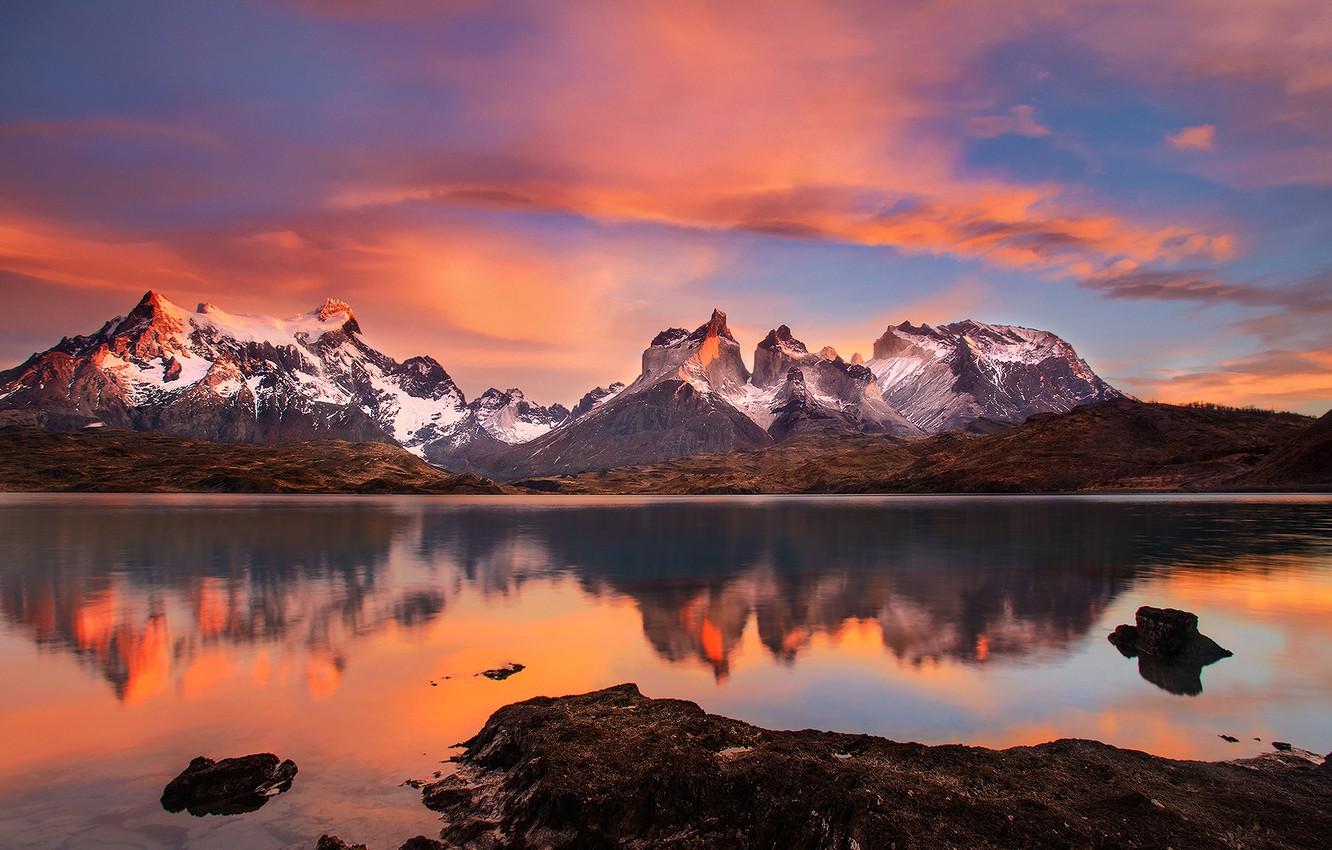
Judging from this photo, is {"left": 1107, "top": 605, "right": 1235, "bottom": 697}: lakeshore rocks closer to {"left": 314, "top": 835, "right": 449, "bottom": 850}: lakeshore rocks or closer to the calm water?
the calm water

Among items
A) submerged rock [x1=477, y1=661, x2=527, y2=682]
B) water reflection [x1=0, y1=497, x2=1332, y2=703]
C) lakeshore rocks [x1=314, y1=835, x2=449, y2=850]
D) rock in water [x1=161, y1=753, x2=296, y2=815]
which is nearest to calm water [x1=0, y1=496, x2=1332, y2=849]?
water reflection [x1=0, y1=497, x2=1332, y2=703]

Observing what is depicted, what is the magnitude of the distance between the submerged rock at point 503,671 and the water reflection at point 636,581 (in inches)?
231

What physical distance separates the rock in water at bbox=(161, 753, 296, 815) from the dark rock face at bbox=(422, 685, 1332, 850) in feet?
14.1

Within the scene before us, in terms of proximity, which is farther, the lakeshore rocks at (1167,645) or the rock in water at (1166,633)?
the rock in water at (1166,633)

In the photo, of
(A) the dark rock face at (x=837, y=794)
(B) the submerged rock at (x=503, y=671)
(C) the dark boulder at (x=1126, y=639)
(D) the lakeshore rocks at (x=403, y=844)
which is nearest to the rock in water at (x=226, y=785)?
(D) the lakeshore rocks at (x=403, y=844)

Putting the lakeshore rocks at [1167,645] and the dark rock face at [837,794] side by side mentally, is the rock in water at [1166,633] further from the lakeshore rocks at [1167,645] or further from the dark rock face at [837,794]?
the dark rock face at [837,794]

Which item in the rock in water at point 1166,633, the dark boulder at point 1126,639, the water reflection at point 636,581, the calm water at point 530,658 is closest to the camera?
the calm water at point 530,658

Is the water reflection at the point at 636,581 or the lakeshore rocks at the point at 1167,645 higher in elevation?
the lakeshore rocks at the point at 1167,645

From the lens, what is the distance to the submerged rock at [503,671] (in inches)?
1176

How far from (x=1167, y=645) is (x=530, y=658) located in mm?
→ 28824

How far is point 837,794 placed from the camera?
1460cm

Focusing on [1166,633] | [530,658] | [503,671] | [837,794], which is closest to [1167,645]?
[1166,633]

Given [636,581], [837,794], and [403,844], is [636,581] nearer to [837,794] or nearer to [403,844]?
[403,844]

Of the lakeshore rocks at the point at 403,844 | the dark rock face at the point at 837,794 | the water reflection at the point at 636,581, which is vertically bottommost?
the water reflection at the point at 636,581
